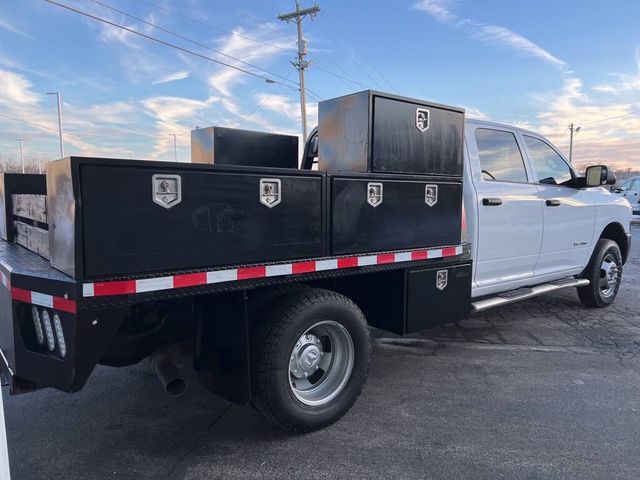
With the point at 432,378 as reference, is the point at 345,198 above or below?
above

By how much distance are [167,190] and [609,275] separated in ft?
20.2

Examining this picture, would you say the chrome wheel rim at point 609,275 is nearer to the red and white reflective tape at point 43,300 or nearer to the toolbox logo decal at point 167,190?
the toolbox logo decal at point 167,190

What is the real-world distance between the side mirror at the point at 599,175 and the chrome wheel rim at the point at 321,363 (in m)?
3.87

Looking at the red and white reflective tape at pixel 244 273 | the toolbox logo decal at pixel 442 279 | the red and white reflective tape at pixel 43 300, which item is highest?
the red and white reflective tape at pixel 244 273

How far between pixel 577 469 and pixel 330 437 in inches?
57.6

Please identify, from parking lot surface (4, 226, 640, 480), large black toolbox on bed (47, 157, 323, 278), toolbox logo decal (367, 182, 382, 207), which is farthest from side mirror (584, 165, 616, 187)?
large black toolbox on bed (47, 157, 323, 278)

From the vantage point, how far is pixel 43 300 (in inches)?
92.3

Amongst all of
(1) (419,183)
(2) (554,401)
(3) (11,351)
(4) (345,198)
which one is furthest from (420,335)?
(3) (11,351)

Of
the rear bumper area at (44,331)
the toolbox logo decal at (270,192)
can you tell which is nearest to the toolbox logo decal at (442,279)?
the toolbox logo decal at (270,192)

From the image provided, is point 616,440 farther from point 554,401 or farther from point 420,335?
point 420,335

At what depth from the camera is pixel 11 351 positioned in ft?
8.49

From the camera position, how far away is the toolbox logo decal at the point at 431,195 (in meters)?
3.71

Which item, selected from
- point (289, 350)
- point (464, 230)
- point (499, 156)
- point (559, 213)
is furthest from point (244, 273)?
point (559, 213)

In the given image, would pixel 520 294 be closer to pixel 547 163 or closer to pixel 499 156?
pixel 499 156
